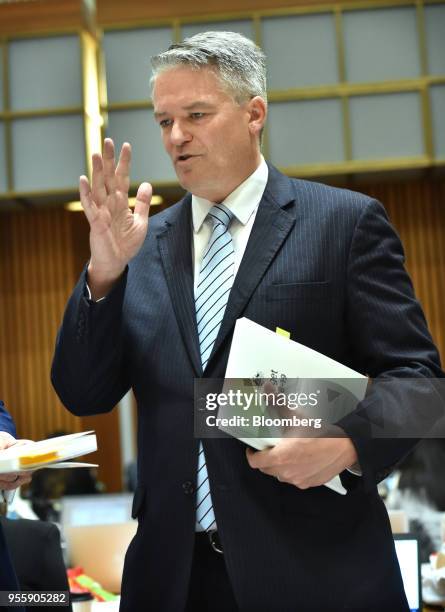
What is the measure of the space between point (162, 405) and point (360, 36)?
8.49 m

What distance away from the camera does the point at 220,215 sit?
225cm

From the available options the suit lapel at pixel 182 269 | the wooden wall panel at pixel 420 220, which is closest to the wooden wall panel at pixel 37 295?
the wooden wall panel at pixel 420 220

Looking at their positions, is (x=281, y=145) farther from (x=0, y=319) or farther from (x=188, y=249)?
(x=188, y=249)

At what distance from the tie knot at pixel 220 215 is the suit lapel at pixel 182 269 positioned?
0.09 metres

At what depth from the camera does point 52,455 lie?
73.1 inches

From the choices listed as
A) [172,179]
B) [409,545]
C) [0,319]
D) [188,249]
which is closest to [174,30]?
[172,179]

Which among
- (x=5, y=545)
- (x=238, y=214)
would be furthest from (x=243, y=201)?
(x=5, y=545)

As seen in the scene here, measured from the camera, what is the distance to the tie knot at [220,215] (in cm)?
224

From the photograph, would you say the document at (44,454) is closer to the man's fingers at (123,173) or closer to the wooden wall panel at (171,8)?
the man's fingers at (123,173)

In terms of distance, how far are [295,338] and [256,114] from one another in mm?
590

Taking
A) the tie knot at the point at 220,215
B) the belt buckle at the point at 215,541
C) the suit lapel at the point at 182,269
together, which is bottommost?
the belt buckle at the point at 215,541

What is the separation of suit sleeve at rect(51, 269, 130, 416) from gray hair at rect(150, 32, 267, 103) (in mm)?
513

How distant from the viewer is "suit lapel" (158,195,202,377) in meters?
2.12

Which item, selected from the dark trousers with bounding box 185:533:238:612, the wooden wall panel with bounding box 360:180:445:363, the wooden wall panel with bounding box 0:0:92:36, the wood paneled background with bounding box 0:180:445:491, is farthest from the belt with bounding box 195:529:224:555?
the wooden wall panel with bounding box 360:180:445:363
